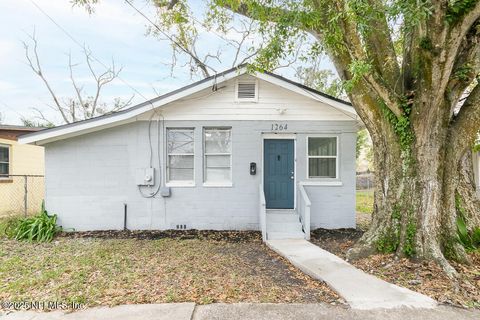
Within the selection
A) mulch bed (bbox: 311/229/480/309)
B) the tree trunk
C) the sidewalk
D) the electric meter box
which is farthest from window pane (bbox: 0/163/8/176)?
the tree trunk

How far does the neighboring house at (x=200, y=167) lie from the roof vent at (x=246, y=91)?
0.03m

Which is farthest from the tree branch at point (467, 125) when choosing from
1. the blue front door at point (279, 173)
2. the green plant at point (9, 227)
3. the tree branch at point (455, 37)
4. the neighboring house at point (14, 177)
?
the neighboring house at point (14, 177)

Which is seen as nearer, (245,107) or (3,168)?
(245,107)

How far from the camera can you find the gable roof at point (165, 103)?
7.04 m

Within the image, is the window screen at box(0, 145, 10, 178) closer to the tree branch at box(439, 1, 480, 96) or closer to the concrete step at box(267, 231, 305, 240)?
the concrete step at box(267, 231, 305, 240)

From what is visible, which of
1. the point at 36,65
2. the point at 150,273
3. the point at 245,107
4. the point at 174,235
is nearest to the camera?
the point at 150,273

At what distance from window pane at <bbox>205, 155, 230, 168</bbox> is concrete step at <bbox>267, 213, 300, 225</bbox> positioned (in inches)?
72.5

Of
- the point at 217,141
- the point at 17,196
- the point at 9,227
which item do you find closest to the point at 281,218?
the point at 217,141

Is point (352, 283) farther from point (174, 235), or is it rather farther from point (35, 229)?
point (35, 229)

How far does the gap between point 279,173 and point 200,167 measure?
88.1 inches

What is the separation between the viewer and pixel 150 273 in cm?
446

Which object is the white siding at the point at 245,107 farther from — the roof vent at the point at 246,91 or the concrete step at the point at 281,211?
the concrete step at the point at 281,211

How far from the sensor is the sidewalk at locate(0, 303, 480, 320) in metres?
3.12

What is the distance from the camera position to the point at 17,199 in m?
10.3
